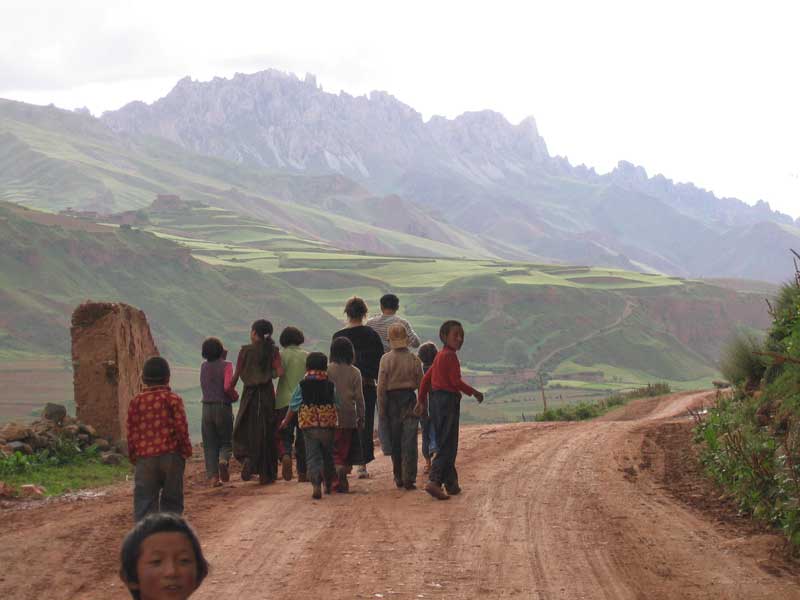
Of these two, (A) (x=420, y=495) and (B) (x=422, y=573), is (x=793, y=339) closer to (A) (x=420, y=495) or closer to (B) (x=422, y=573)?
(A) (x=420, y=495)

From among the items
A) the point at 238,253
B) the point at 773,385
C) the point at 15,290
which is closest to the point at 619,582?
the point at 773,385

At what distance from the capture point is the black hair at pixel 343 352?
1177 centimetres

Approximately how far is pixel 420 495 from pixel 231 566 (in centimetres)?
350

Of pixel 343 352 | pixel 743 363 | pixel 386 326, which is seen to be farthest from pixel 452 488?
pixel 743 363

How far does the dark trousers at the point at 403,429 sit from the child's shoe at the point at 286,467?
164cm

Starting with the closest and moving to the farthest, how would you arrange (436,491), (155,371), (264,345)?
(155,371) < (436,491) < (264,345)

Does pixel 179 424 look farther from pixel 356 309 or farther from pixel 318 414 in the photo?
pixel 356 309

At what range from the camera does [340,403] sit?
38.3ft

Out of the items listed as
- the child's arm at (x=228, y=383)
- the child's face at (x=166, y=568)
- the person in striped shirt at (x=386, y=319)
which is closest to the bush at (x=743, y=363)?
the person in striped shirt at (x=386, y=319)

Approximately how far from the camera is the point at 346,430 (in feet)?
38.9

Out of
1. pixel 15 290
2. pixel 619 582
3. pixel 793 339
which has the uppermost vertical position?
pixel 15 290

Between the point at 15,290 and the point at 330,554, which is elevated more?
the point at 15,290

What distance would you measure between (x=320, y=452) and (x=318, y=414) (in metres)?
0.39

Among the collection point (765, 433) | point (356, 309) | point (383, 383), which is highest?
point (356, 309)
